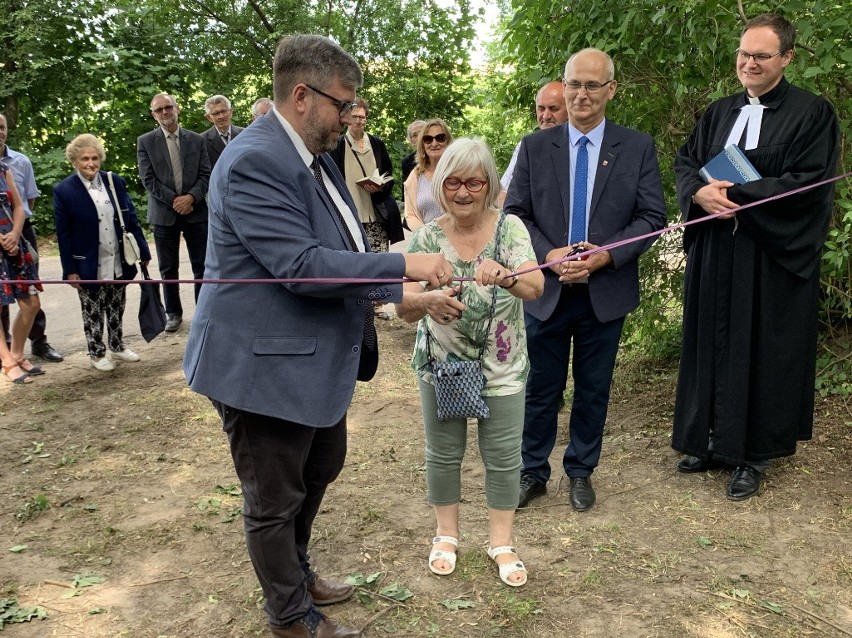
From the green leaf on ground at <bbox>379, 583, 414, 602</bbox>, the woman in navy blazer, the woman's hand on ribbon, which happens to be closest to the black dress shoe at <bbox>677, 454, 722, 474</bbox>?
the green leaf on ground at <bbox>379, 583, 414, 602</bbox>

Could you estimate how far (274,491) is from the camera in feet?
9.06

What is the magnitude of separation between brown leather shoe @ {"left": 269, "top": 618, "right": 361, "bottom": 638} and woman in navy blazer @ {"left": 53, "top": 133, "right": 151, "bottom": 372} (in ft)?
14.4

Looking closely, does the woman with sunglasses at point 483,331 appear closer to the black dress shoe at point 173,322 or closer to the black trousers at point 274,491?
the black trousers at point 274,491

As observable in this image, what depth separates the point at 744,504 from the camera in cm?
410

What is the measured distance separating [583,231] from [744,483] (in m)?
1.56

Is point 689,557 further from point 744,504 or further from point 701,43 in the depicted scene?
point 701,43

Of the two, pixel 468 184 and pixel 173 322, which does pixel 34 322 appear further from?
pixel 468 184

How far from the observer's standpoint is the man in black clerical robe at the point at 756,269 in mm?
3939

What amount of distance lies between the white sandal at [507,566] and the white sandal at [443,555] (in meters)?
0.16

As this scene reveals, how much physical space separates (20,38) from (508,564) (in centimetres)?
1390

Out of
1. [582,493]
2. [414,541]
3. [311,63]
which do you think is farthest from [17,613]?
[582,493]

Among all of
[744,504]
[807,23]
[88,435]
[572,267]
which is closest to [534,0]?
[807,23]

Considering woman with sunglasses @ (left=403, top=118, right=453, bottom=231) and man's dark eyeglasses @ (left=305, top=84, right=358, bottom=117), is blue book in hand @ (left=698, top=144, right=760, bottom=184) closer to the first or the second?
man's dark eyeglasses @ (left=305, top=84, right=358, bottom=117)

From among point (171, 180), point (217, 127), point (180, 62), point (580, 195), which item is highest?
point (180, 62)
